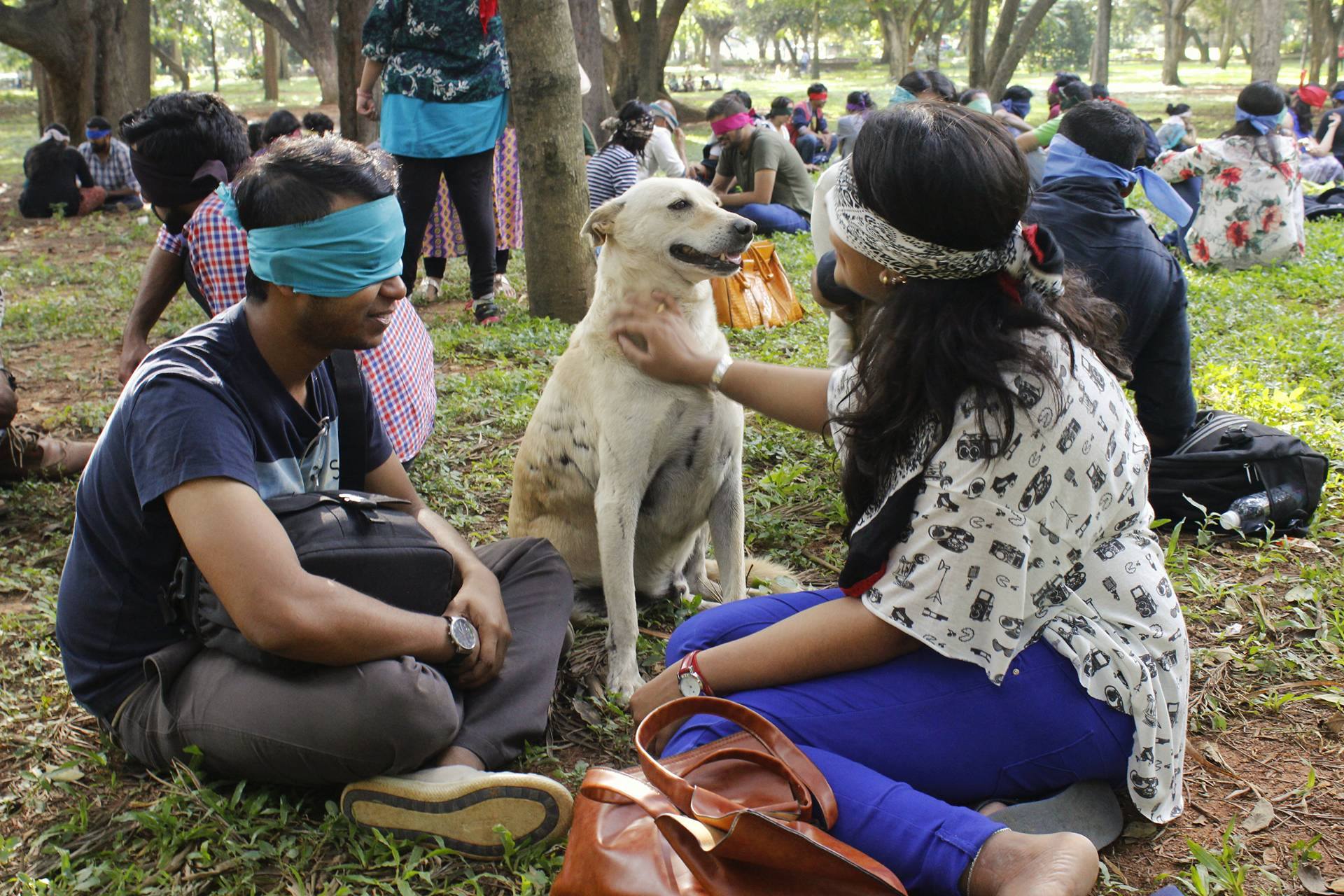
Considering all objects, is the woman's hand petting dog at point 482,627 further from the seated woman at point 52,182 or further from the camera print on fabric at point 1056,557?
the seated woman at point 52,182

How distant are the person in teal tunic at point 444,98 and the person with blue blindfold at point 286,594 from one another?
487cm

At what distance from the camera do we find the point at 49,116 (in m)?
17.7

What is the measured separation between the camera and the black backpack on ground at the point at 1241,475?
426cm

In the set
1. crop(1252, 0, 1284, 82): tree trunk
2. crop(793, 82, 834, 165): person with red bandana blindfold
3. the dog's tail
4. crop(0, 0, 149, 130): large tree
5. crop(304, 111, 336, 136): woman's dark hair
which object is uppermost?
crop(1252, 0, 1284, 82): tree trunk

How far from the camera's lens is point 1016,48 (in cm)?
2064

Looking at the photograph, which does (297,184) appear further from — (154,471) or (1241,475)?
(1241,475)

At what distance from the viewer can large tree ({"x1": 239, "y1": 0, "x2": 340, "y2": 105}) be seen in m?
29.8

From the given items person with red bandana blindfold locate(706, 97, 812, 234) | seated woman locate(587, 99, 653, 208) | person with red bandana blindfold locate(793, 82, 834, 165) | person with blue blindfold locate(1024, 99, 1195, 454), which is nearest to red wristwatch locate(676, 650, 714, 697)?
person with blue blindfold locate(1024, 99, 1195, 454)

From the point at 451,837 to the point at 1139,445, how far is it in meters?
1.85

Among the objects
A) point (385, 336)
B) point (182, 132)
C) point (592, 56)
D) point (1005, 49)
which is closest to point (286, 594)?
point (385, 336)

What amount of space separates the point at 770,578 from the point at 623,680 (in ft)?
2.81

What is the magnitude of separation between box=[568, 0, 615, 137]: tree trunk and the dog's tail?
1367 centimetres

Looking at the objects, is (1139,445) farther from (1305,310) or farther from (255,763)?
(1305,310)

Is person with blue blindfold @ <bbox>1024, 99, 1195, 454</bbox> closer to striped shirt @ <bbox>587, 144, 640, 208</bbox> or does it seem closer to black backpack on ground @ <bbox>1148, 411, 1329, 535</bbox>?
black backpack on ground @ <bbox>1148, 411, 1329, 535</bbox>
